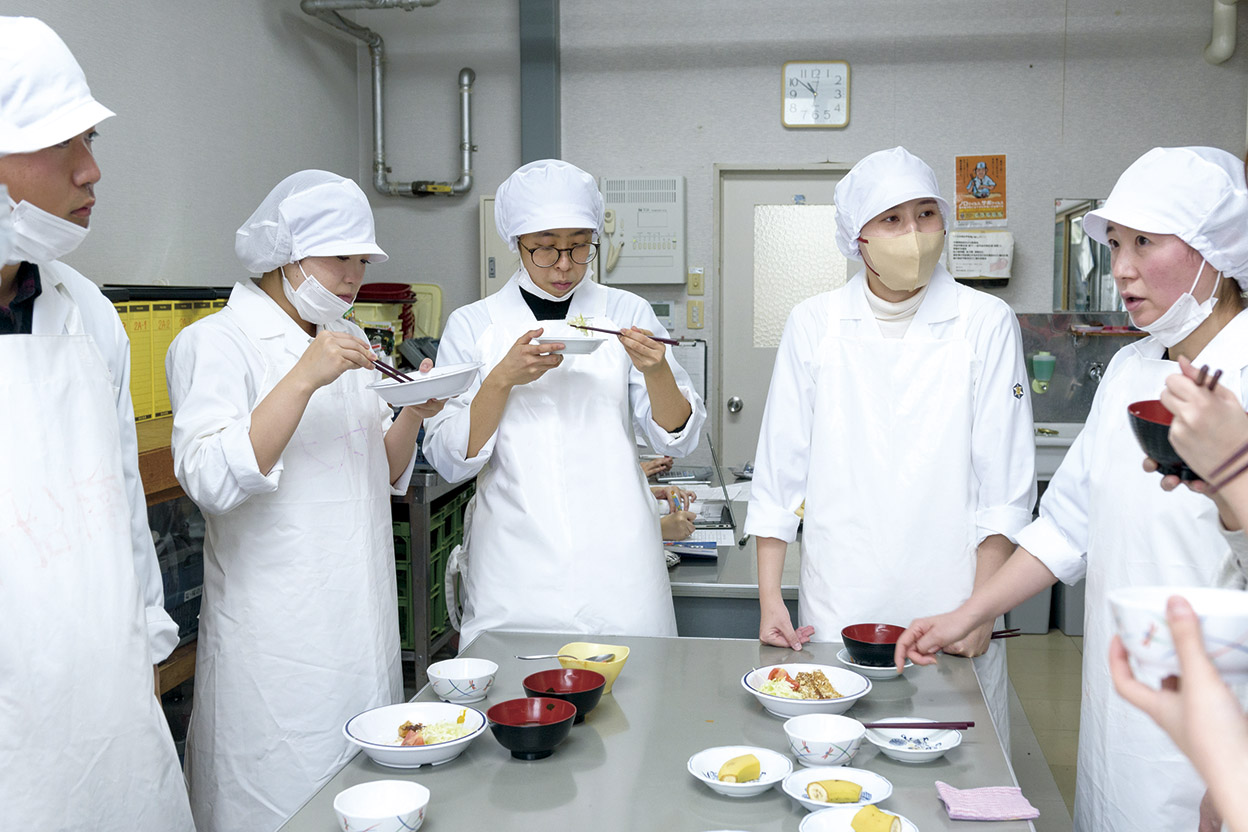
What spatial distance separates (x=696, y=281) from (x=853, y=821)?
4534mm

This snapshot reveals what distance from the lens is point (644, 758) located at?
144cm

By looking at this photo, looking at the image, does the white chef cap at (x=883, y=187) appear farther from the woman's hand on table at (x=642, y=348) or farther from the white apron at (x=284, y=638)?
the white apron at (x=284, y=638)

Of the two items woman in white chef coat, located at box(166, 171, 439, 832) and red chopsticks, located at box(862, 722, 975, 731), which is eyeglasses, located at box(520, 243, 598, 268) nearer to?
woman in white chef coat, located at box(166, 171, 439, 832)

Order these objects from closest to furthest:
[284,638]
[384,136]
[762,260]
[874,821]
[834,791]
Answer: [874,821], [834,791], [284,638], [762,260], [384,136]

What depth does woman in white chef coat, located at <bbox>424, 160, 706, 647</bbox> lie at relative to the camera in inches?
82.8

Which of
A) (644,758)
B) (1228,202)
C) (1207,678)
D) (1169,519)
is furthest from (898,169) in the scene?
(1207,678)

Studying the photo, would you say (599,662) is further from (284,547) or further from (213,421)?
(213,421)

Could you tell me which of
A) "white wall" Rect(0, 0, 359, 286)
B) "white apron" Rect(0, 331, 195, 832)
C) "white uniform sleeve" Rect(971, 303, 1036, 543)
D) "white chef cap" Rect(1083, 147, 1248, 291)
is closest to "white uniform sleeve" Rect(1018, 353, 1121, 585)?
"white uniform sleeve" Rect(971, 303, 1036, 543)

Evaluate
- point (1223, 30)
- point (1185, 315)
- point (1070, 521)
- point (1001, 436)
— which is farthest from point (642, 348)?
point (1223, 30)

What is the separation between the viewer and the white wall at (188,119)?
3.35m

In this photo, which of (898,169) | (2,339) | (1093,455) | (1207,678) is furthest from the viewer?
(898,169)

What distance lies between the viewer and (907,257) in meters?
1.95

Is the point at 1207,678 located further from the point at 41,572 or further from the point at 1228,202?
the point at 41,572

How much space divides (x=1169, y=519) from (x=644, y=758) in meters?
0.84
